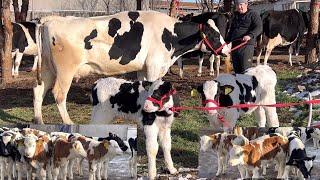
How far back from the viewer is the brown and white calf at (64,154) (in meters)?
5.52

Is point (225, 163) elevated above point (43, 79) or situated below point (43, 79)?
below

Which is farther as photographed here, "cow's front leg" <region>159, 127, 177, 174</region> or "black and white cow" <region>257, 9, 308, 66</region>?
"black and white cow" <region>257, 9, 308, 66</region>

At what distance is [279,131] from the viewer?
18.4 feet

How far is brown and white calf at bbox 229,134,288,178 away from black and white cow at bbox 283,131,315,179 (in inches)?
2.0

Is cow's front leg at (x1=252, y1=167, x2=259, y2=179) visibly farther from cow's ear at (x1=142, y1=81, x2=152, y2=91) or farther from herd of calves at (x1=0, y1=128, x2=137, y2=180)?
cow's ear at (x1=142, y1=81, x2=152, y2=91)

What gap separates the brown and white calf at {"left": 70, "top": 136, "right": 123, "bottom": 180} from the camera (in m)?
5.55

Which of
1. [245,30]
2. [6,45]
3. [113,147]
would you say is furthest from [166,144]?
[6,45]

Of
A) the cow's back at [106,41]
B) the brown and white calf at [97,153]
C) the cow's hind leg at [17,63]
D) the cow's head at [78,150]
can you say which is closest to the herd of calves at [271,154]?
the brown and white calf at [97,153]

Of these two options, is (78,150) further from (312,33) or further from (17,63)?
(312,33)

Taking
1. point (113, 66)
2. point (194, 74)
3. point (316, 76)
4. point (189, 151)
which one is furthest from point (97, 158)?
point (194, 74)

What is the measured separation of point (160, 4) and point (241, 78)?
38.9m

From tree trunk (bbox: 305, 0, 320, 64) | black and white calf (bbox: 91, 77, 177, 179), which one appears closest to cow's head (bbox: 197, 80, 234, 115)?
black and white calf (bbox: 91, 77, 177, 179)

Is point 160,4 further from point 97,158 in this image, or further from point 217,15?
point 97,158

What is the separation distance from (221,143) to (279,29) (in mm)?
12561
